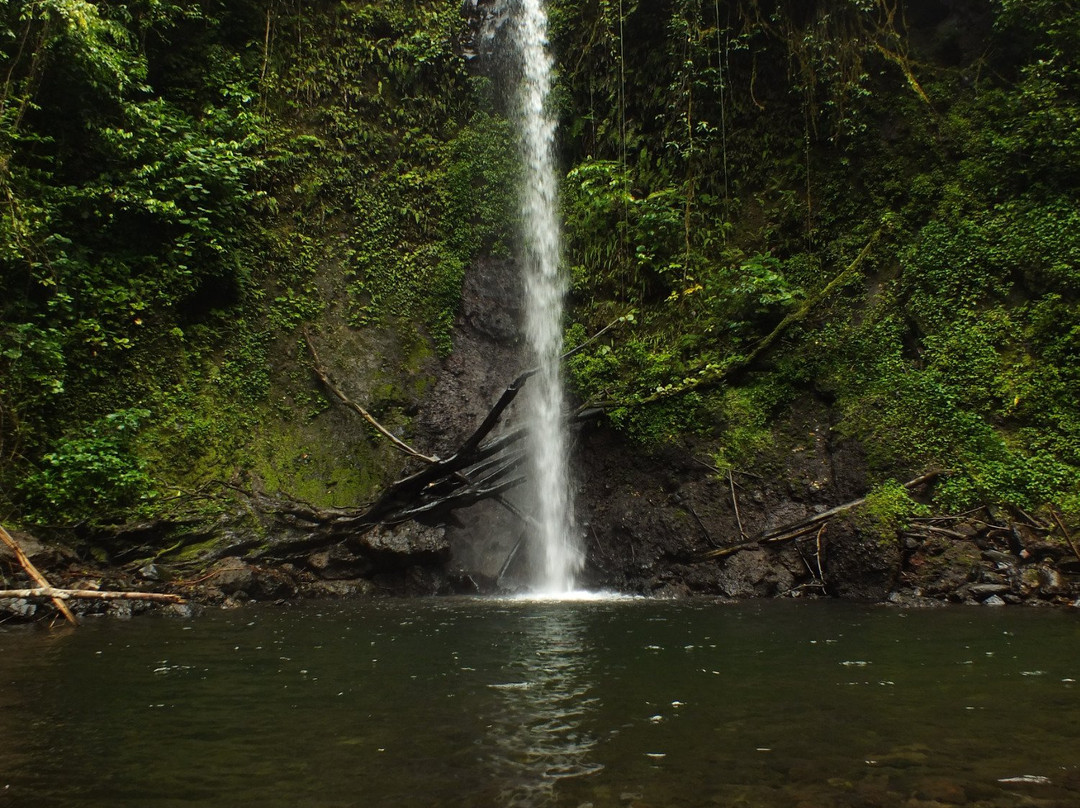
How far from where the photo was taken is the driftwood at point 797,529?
28.6 feet

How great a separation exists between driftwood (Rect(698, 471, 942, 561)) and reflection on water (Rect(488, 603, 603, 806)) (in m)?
4.46

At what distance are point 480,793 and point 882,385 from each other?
354 inches

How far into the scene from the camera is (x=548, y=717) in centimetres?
333

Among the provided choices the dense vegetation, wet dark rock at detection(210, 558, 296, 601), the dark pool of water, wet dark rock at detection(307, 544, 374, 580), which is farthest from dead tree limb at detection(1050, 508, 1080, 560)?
wet dark rock at detection(210, 558, 296, 601)

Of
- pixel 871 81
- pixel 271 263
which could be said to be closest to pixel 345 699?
pixel 271 263

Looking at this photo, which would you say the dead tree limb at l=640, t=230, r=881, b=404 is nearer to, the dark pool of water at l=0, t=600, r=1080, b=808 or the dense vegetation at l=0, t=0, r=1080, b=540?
the dense vegetation at l=0, t=0, r=1080, b=540

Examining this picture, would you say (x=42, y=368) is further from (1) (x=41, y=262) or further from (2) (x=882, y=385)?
(2) (x=882, y=385)

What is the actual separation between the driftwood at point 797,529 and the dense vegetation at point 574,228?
0.71 ft

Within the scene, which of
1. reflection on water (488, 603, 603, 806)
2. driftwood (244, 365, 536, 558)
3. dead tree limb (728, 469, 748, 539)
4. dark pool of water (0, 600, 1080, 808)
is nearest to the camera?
dark pool of water (0, 600, 1080, 808)

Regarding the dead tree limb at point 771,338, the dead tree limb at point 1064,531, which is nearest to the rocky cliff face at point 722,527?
the dead tree limb at point 1064,531

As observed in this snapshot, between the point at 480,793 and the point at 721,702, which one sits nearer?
the point at 480,793

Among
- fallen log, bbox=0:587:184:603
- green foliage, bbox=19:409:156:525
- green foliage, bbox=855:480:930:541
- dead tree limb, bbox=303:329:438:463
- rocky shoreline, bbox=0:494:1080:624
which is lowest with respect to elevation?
rocky shoreline, bbox=0:494:1080:624

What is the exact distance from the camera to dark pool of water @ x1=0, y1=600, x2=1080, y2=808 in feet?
8.06

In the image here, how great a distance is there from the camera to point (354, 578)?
972 centimetres
